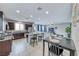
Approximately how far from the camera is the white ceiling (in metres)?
1.87

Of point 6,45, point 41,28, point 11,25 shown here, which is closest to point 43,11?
point 41,28

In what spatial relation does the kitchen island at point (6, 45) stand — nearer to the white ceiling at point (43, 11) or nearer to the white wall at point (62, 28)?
the white ceiling at point (43, 11)

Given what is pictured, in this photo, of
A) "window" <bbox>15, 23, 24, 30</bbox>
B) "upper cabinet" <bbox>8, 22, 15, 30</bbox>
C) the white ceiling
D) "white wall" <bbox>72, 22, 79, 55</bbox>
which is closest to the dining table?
"white wall" <bbox>72, 22, 79, 55</bbox>

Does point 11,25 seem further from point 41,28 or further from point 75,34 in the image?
point 75,34

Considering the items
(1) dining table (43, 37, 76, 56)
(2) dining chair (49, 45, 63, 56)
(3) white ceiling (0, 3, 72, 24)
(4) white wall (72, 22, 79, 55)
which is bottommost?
(2) dining chair (49, 45, 63, 56)

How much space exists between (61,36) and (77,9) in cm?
56

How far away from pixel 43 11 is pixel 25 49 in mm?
797

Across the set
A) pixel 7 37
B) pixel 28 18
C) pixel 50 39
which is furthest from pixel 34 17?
pixel 7 37

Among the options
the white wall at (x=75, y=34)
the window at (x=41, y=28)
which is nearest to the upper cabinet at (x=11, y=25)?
the window at (x=41, y=28)

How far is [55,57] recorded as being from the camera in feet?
6.23

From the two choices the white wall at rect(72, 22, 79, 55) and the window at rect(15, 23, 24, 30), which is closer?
the white wall at rect(72, 22, 79, 55)

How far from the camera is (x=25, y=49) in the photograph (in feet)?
6.43

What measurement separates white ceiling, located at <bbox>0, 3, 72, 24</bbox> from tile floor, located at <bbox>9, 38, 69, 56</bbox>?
0.47 metres

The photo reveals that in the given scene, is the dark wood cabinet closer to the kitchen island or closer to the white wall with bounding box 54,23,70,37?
the kitchen island
